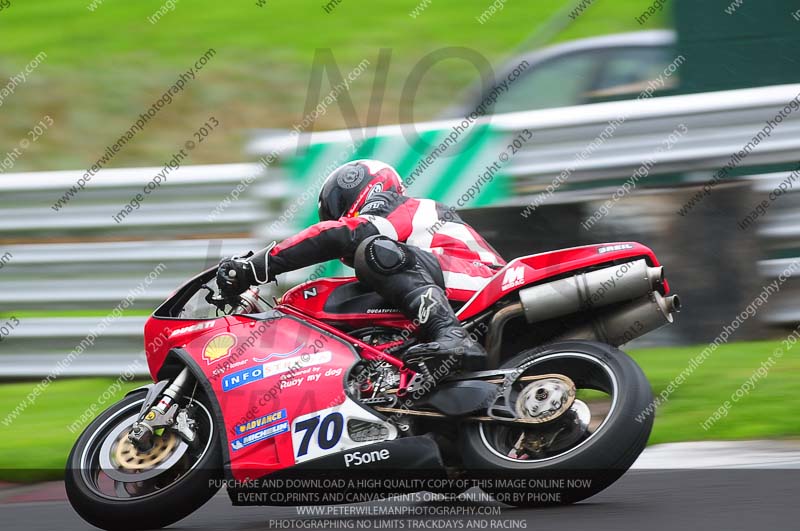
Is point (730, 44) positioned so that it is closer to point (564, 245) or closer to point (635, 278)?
point (564, 245)

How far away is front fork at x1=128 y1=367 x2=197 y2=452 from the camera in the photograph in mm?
4684

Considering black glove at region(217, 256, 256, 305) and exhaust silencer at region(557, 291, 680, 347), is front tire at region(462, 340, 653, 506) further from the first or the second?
black glove at region(217, 256, 256, 305)

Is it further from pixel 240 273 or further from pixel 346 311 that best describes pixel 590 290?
pixel 240 273

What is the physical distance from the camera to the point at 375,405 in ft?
15.7

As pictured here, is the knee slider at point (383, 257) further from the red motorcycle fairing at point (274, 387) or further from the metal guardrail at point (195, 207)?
the metal guardrail at point (195, 207)

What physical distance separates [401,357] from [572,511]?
0.94 metres

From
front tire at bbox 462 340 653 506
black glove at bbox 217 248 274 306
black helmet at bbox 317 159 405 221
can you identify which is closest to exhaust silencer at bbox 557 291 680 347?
front tire at bbox 462 340 653 506

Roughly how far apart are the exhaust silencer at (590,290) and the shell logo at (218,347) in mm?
1230

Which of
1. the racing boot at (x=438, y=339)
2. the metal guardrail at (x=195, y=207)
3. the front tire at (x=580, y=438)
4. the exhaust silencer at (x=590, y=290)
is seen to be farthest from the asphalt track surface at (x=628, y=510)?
the metal guardrail at (x=195, y=207)

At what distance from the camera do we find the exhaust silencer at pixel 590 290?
183 inches

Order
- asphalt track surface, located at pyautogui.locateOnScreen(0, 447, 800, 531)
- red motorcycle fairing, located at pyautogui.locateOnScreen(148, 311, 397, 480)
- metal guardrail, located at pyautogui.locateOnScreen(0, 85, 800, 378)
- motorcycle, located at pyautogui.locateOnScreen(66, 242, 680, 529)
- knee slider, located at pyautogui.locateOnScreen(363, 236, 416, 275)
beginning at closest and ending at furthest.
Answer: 1. asphalt track surface, located at pyautogui.locateOnScreen(0, 447, 800, 531)
2. motorcycle, located at pyautogui.locateOnScreen(66, 242, 680, 529)
3. red motorcycle fairing, located at pyautogui.locateOnScreen(148, 311, 397, 480)
4. knee slider, located at pyautogui.locateOnScreen(363, 236, 416, 275)
5. metal guardrail, located at pyautogui.locateOnScreen(0, 85, 800, 378)

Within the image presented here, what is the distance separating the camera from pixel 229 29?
15094 millimetres

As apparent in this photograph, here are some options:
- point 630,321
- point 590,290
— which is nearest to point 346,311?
point 590,290

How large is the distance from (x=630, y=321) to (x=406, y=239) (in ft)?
3.33
